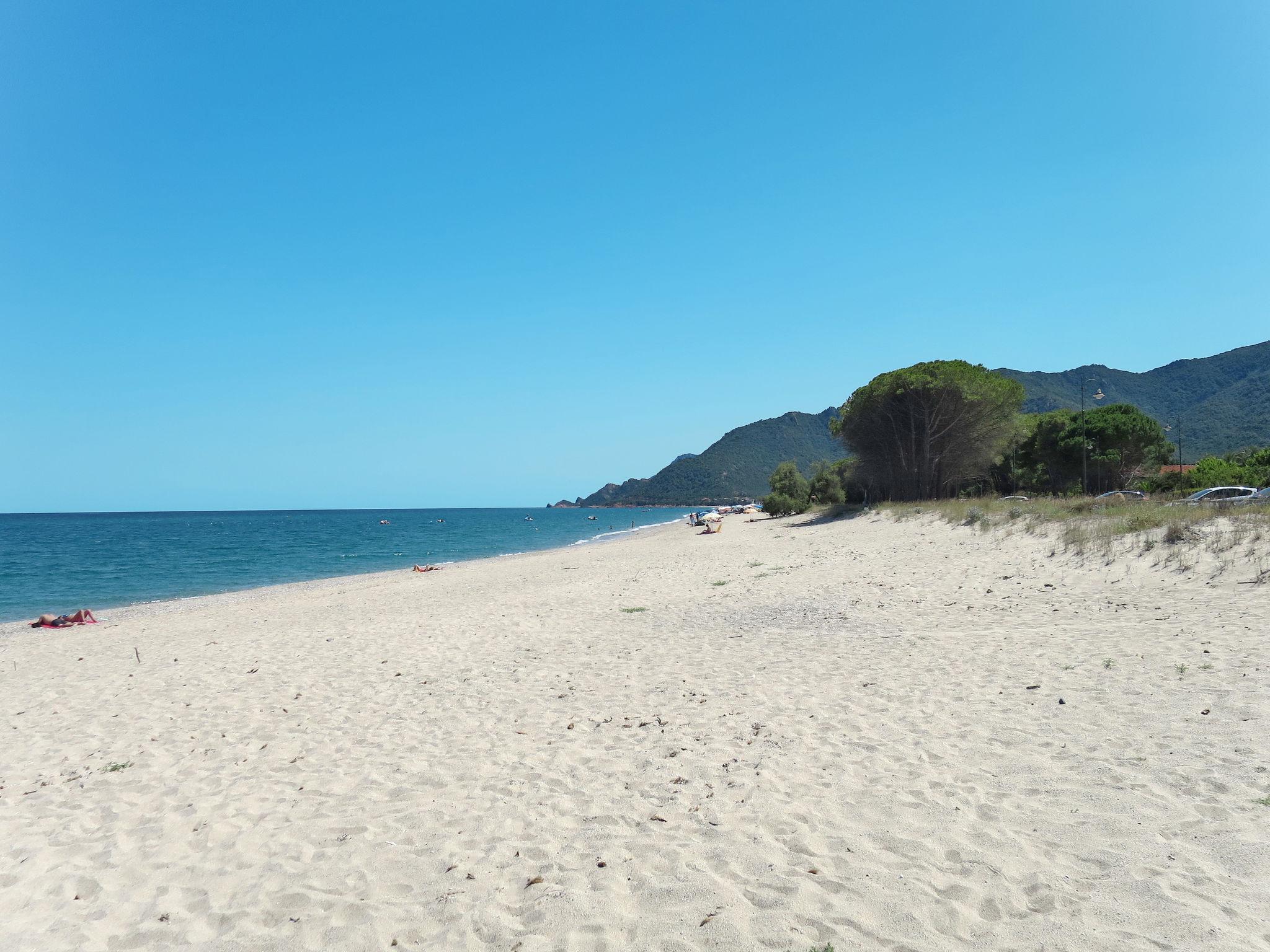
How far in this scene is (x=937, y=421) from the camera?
40.6 m

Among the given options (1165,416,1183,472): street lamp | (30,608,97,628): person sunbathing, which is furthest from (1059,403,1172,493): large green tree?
(30,608,97,628): person sunbathing

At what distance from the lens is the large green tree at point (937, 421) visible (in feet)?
130

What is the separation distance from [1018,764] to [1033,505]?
1809 cm

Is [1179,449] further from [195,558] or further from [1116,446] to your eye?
[195,558]

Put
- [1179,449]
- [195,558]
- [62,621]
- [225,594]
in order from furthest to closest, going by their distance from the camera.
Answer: [1179,449]
[195,558]
[225,594]
[62,621]

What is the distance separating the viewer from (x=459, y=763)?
20.1ft

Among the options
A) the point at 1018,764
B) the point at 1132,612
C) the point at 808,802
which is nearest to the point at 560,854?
the point at 808,802

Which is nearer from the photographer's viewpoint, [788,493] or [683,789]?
[683,789]

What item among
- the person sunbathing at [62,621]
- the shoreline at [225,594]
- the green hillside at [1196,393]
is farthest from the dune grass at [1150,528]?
the green hillside at [1196,393]

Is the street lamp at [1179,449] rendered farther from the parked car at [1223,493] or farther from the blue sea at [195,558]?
the blue sea at [195,558]

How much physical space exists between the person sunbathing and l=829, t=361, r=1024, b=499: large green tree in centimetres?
3941

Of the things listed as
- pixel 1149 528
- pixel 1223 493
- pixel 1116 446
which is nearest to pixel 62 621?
pixel 1149 528

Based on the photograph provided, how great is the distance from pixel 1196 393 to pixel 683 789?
13749cm

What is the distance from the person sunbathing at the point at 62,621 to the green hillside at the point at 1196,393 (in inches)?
3638
